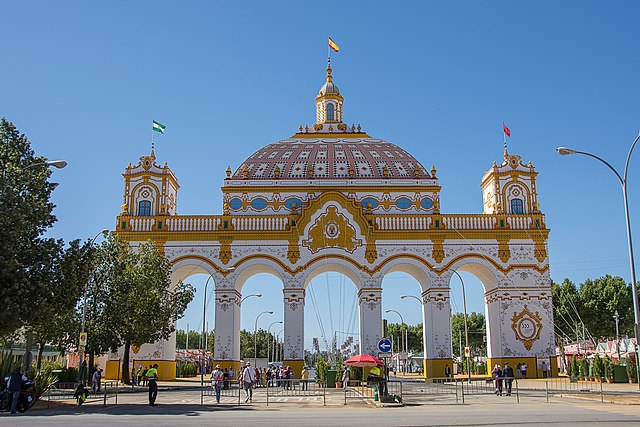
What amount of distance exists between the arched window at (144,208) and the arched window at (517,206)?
28926mm

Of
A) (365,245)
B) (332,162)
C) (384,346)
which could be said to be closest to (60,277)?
(384,346)

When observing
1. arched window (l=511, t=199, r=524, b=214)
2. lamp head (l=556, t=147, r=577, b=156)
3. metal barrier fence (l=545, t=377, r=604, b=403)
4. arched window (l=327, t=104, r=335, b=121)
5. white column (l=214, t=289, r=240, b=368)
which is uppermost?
arched window (l=327, t=104, r=335, b=121)

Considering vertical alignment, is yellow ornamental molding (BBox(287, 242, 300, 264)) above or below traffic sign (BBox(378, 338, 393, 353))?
above

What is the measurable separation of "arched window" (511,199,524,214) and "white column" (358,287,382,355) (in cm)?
1279

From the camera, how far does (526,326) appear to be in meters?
52.7

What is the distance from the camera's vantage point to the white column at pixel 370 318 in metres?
51.6

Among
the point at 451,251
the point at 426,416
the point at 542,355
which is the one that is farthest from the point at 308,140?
the point at 426,416

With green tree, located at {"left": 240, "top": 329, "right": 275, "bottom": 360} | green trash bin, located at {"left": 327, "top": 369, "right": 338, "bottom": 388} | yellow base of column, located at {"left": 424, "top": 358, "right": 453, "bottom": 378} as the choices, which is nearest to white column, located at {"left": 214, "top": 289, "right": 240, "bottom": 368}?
green trash bin, located at {"left": 327, "top": 369, "right": 338, "bottom": 388}

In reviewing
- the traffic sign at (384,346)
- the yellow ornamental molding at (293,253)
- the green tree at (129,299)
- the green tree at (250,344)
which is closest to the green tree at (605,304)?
the yellow ornamental molding at (293,253)

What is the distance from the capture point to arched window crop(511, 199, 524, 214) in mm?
55781

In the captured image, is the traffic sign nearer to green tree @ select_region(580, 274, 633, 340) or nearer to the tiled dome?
the tiled dome

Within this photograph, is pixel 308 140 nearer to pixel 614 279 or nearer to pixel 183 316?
pixel 183 316

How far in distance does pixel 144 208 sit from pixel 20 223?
29.2m

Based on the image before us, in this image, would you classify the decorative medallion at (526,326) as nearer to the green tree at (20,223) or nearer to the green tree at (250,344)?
the green tree at (20,223)
